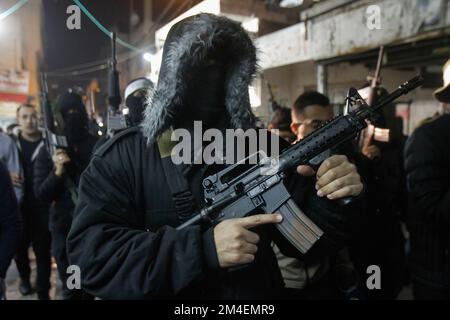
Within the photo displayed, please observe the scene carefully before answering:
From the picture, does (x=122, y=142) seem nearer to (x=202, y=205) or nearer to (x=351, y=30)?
(x=202, y=205)

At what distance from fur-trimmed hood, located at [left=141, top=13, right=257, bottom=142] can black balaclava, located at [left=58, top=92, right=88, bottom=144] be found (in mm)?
2064

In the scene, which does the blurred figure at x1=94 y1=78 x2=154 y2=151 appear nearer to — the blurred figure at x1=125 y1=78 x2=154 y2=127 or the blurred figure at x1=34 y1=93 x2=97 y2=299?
the blurred figure at x1=125 y1=78 x2=154 y2=127

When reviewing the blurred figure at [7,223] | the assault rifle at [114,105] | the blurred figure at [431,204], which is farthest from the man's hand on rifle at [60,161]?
the blurred figure at [431,204]

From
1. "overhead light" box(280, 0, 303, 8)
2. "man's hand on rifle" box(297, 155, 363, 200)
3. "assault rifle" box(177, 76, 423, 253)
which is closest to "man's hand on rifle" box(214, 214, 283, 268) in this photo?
"assault rifle" box(177, 76, 423, 253)

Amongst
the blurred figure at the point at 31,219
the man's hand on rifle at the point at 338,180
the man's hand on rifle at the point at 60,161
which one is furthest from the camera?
the blurred figure at the point at 31,219

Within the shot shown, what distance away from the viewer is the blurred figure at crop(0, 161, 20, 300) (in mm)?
1907

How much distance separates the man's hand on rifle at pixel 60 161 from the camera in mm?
2932

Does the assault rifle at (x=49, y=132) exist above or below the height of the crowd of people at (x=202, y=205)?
above

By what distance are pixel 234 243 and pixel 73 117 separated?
2.65m

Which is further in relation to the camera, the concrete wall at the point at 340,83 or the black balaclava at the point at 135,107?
the concrete wall at the point at 340,83

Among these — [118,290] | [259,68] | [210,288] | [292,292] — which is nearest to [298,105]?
[259,68]

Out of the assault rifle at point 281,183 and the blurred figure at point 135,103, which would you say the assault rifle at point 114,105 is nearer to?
the blurred figure at point 135,103

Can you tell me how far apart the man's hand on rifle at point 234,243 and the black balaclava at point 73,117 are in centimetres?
250

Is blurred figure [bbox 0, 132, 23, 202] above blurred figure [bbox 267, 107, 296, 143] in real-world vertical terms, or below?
below
